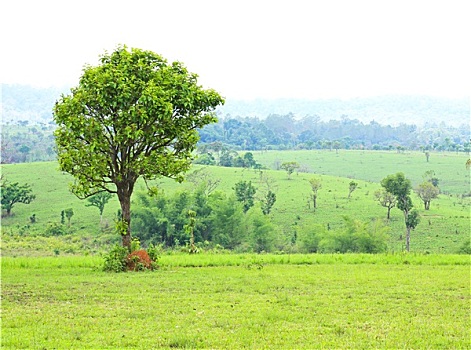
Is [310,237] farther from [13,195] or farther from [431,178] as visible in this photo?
[431,178]

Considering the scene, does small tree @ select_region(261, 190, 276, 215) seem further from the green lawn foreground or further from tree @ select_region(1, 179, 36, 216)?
the green lawn foreground

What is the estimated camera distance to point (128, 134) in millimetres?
17094

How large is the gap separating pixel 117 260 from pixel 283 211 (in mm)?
48230

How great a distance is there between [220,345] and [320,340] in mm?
1778

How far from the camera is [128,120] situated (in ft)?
58.1

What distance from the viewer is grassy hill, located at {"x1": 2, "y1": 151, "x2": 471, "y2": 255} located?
52375 mm

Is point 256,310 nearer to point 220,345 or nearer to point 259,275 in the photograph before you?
point 220,345

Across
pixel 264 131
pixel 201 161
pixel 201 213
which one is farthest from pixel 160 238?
pixel 264 131

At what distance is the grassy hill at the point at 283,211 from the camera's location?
172 ft

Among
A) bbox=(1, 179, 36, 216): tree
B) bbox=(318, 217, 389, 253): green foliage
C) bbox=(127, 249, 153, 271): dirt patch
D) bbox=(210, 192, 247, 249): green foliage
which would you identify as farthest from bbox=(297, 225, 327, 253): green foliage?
bbox=(1, 179, 36, 216): tree

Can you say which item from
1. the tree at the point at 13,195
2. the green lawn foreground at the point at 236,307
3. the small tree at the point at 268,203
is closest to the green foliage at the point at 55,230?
the tree at the point at 13,195

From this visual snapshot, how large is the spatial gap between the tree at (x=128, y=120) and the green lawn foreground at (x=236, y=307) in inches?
137

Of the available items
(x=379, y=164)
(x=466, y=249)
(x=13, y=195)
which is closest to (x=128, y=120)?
(x=466, y=249)

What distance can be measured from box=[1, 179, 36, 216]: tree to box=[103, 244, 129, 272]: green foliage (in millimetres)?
50680
